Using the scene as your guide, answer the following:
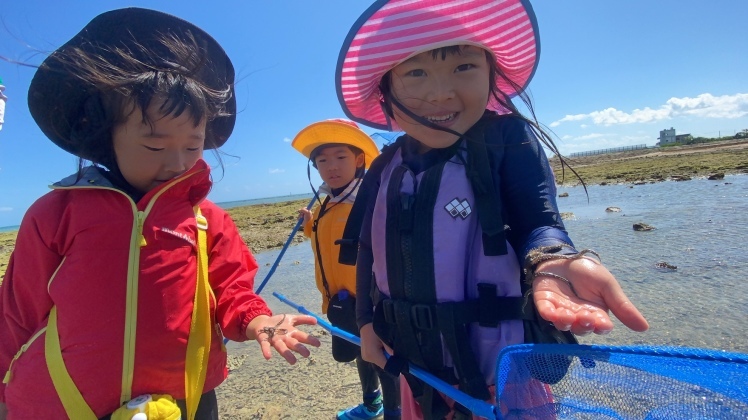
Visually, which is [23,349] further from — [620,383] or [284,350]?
[620,383]

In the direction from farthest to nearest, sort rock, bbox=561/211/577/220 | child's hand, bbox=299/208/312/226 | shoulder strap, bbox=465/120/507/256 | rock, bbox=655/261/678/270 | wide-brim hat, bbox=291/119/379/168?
rock, bbox=561/211/577/220 < rock, bbox=655/261/678/270 < child's hand, bbox=299/208/312/226 < wide-brim hat, bbox=291/119/379/168 < shoulder strap, bbox=465/120/507/256

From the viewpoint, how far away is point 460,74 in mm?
1522

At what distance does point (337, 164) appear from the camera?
12.1 ft

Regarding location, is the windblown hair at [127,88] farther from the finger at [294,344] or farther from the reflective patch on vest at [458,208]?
the reflective patch on vest at [458,208]

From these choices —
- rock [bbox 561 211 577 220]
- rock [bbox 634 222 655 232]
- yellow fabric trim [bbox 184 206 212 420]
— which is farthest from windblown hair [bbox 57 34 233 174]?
rock [bbox 561 211 577 220]

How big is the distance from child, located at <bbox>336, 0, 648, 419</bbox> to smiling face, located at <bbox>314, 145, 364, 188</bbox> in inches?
73.3

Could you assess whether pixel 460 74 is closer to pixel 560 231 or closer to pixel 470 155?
pixel 470 155

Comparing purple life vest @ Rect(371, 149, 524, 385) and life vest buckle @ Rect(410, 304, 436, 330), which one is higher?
purple life vest @ Rect(371, 149, 524, 385)

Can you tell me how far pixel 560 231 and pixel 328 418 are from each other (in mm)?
2480

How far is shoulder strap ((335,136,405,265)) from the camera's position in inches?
73.5

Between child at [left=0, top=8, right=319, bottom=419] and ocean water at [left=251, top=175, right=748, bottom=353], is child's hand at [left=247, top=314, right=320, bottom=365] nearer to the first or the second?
child at [left=0, top=8, right=319, bottom=419]

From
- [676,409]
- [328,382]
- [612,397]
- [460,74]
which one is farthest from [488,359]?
[328,382]

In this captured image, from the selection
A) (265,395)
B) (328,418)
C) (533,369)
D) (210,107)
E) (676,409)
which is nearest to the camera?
(676,409)

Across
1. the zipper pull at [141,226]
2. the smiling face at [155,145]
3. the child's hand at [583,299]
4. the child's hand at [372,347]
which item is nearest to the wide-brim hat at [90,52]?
the smiling face at [155,145]
